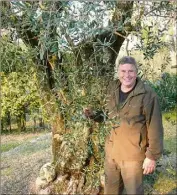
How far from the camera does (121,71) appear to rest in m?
2.96

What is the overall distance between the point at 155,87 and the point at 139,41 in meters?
0.83

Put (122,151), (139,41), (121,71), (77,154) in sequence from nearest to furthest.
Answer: (139,41)
(121,71)
(122,151)
(77,154)

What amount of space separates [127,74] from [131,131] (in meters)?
0.53

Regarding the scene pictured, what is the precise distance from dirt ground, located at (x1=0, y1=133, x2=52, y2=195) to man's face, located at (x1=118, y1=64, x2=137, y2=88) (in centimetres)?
269

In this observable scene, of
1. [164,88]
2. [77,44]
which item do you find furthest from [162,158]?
[77,44]

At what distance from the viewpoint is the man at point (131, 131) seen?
9.55 feet

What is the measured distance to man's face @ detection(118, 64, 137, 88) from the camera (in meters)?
2.87

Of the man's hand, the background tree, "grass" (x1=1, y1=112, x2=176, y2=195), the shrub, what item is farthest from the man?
"grass" (x1=1, y1=112, x2=176, y2=195)

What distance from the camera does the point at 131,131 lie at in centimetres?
320

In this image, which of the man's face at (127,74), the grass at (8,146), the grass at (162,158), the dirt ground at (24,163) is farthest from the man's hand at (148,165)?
the grass at (8,146)

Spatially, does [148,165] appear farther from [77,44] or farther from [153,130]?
[77,44]

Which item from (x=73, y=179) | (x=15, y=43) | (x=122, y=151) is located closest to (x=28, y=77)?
(x=15, y=43)

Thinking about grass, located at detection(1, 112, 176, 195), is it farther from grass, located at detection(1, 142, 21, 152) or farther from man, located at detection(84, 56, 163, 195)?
man, located at detection(84, 56, 163, 195)

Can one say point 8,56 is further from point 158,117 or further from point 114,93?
point 158,117
